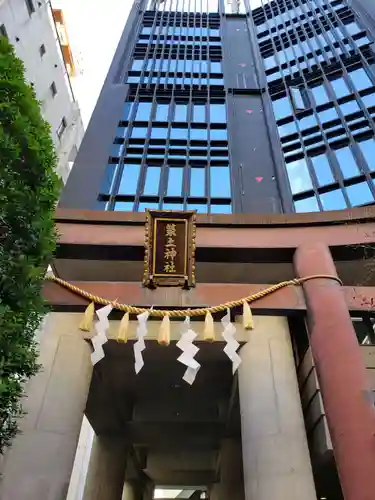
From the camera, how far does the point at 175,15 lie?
25656 mm

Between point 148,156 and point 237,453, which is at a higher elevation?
point 148,156

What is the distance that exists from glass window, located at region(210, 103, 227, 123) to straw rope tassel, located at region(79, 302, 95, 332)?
39.5 ft

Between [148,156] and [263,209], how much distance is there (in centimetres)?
503

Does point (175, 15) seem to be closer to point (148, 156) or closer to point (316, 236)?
point (148, 156)

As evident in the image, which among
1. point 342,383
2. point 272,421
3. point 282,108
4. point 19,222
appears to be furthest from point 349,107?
point 19,222

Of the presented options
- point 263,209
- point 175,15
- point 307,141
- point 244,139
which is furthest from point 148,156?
point 175,15

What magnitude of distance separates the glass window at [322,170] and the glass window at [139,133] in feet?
21.2

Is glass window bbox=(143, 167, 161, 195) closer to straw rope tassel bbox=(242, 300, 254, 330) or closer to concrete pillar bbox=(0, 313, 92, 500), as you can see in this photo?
concrete pillar bbox=(0, 313, 92, 500)

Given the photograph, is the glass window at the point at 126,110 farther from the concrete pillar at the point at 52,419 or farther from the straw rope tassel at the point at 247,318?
the straw rope tassel at the point at 247,318

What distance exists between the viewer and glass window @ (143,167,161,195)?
13547 millimetres

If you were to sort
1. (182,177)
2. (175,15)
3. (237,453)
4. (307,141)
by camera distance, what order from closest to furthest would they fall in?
(237,453) → (182,177) → (307,141) → (175,15)

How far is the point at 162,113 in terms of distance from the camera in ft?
56.2

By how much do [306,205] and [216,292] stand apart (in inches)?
267

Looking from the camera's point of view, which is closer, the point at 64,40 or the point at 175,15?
the point at 175,15
